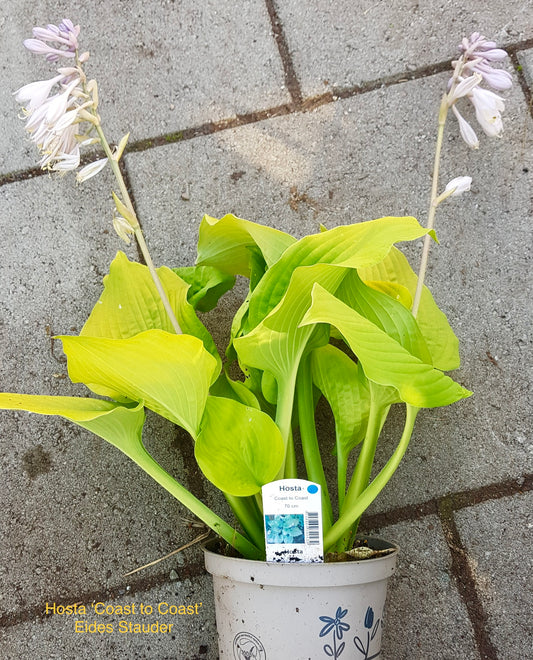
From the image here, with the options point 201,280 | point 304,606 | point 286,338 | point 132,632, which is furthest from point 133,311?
point 132,632

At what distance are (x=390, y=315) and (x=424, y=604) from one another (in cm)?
51

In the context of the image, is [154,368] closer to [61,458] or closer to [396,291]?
[396,291]

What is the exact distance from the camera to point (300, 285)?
63 cm

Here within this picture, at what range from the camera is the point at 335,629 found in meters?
0.74

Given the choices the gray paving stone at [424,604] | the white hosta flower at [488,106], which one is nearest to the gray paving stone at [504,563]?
the gray paving stone at [424,604]

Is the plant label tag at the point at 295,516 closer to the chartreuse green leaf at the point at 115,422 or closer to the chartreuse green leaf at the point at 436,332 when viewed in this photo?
the chartreuse green leaf at the point at 115,422

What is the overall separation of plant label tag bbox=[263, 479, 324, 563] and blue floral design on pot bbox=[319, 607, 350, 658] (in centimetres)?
8

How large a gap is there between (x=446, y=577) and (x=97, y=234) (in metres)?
0.80

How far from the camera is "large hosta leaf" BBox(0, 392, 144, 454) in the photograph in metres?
0.64

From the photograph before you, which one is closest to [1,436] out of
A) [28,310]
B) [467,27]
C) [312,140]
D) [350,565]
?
[28,310]

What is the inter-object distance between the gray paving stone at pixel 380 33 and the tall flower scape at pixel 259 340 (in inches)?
10.2

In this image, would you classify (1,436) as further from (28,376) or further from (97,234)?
(97,234)

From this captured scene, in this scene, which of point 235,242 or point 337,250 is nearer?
A: point 337,250

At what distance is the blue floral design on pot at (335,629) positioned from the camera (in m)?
0.74
